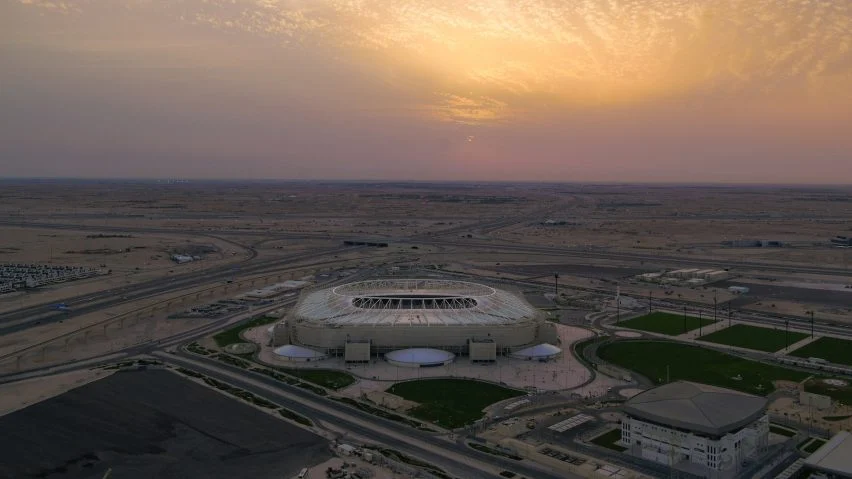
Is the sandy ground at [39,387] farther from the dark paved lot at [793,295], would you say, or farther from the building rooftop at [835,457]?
the dark paved lot at [793,295]

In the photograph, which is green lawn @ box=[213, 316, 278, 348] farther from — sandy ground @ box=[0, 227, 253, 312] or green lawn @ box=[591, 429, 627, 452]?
green lawn @ box=[591, 429, 627, 452]

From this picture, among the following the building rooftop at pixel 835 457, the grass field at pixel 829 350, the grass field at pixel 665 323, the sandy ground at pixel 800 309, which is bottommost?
the grass field at pixel 665 323

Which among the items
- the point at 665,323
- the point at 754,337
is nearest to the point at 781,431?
the point at 754,337

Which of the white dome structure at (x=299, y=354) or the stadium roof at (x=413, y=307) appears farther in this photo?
the stadium roof at (x=413, y=307)

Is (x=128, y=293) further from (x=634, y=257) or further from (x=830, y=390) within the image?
(x=634, y=257)

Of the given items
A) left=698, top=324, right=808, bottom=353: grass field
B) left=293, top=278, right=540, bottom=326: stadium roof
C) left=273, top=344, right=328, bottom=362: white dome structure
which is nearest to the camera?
left=273, top=344, right=328, bottom=362: white dome structure

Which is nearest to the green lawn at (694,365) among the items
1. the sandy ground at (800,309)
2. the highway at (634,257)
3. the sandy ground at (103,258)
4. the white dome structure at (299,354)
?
the sandy ground at (800,309)

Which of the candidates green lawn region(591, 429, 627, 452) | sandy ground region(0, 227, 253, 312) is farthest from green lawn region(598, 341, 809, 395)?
sandy ground region(0, 227, 253, 312)
